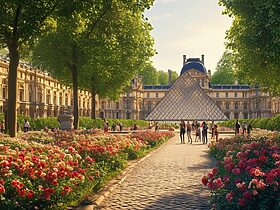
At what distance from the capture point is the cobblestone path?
820 cm

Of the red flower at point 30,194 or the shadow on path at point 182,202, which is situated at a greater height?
the red flower at point 30,194

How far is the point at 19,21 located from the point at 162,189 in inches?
390

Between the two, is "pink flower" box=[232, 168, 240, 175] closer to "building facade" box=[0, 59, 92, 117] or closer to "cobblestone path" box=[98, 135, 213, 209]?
"cobblestone path" box=[98, 135, 213, 209]

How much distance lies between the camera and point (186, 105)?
216 ft

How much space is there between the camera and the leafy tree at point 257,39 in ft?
60.2

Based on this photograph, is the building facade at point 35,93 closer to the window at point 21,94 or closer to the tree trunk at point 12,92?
the window at point 21,94

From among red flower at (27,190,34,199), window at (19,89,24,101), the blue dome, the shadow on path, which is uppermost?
the blue dome

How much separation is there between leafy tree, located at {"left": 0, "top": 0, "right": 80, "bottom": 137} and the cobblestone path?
5.66m

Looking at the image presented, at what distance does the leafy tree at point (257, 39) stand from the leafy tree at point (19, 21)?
8540 millimetres

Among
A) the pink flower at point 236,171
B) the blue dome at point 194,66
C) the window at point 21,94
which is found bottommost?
the pink flower at point 236,171

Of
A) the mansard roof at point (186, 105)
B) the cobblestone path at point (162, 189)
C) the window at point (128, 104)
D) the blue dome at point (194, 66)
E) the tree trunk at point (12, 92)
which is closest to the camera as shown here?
the cobblestone path at point (162, 189)

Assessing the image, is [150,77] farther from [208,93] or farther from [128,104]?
[208,93]

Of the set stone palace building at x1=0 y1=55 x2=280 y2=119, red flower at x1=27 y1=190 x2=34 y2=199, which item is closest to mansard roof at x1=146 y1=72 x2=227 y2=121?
stone palace building at x1=0 y1=55 x2=280 y2=119

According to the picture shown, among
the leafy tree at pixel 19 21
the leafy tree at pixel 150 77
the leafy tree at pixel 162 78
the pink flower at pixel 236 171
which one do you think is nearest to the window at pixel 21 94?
the leafy tree at pixel 19 21
